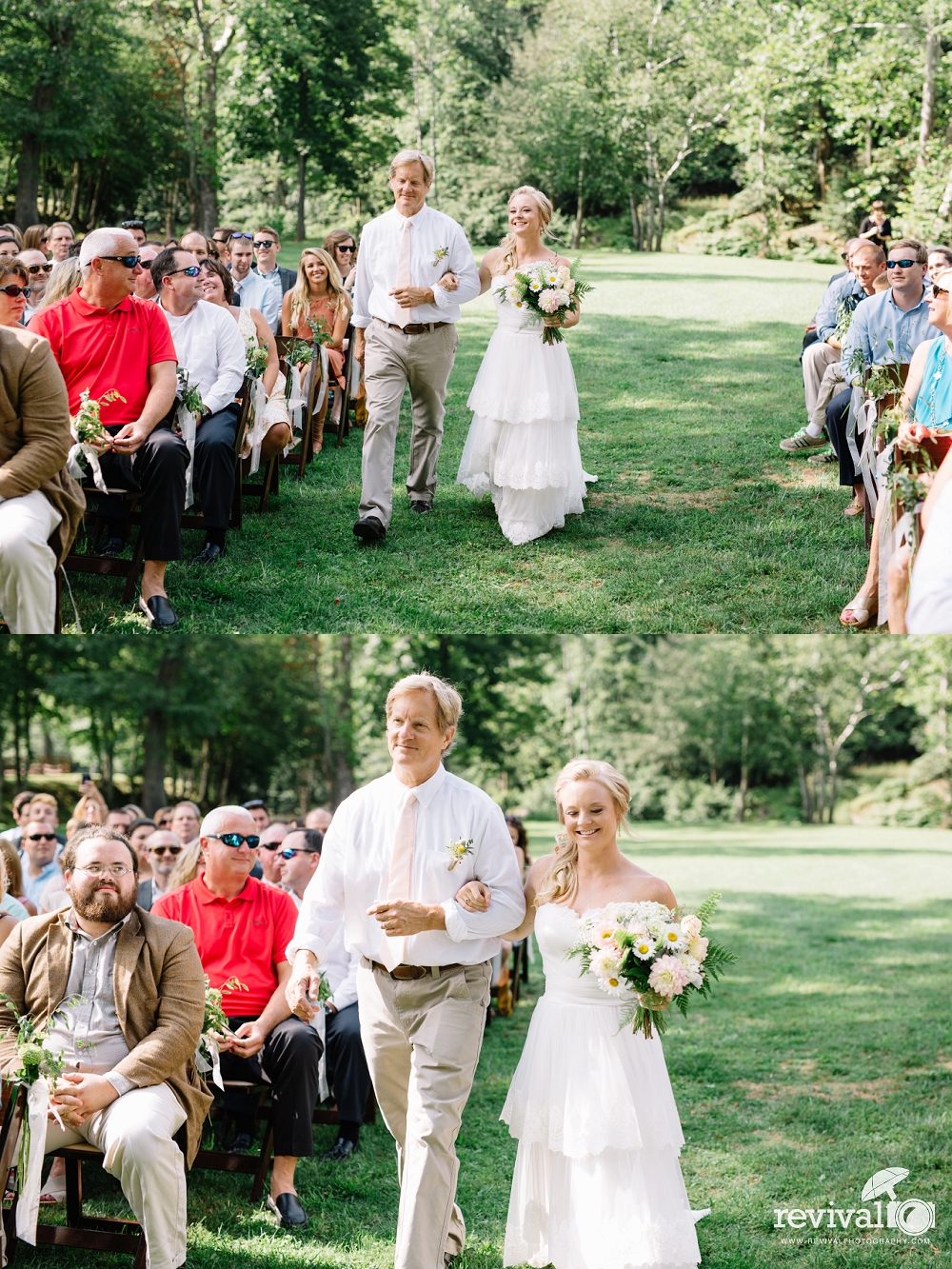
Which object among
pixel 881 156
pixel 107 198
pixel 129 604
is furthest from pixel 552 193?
pixel 129 604

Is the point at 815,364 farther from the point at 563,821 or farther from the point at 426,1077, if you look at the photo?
the point at 426,1077

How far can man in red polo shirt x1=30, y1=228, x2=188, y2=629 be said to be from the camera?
6.29 meters

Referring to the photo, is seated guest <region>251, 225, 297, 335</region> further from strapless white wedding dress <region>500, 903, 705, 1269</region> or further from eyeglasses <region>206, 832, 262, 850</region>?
strapless white wedding dress <region>500, 903, 705, 1269</region>

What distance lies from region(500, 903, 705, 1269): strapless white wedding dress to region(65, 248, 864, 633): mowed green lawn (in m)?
2.82

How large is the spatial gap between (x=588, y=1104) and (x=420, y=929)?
0.83m

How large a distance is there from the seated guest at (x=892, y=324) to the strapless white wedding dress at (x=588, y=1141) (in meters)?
5.17

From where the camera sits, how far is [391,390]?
7938mm

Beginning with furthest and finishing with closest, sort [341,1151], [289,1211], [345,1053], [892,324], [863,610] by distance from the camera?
[892,324] → [863,610] → [345,1053] → [341,1151] → [289,1211]

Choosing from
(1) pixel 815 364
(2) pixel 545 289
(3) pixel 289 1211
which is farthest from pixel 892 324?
(3) pixel 289 1211

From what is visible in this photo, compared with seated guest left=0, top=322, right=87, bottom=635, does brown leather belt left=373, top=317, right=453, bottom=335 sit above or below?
above

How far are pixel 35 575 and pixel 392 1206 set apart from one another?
309cm

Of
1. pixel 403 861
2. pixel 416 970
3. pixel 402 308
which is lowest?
pixel 416 970

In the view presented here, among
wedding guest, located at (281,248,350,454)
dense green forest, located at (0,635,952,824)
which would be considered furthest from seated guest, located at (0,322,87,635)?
dense green forest, located at (0,635,952,824)

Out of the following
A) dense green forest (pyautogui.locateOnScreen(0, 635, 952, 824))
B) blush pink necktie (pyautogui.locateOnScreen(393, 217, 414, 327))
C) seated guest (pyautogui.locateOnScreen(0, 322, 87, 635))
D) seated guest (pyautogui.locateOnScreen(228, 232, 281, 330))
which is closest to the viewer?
seated guest (pyautogui.locateOnScreen(0, 322, 87, 635))
